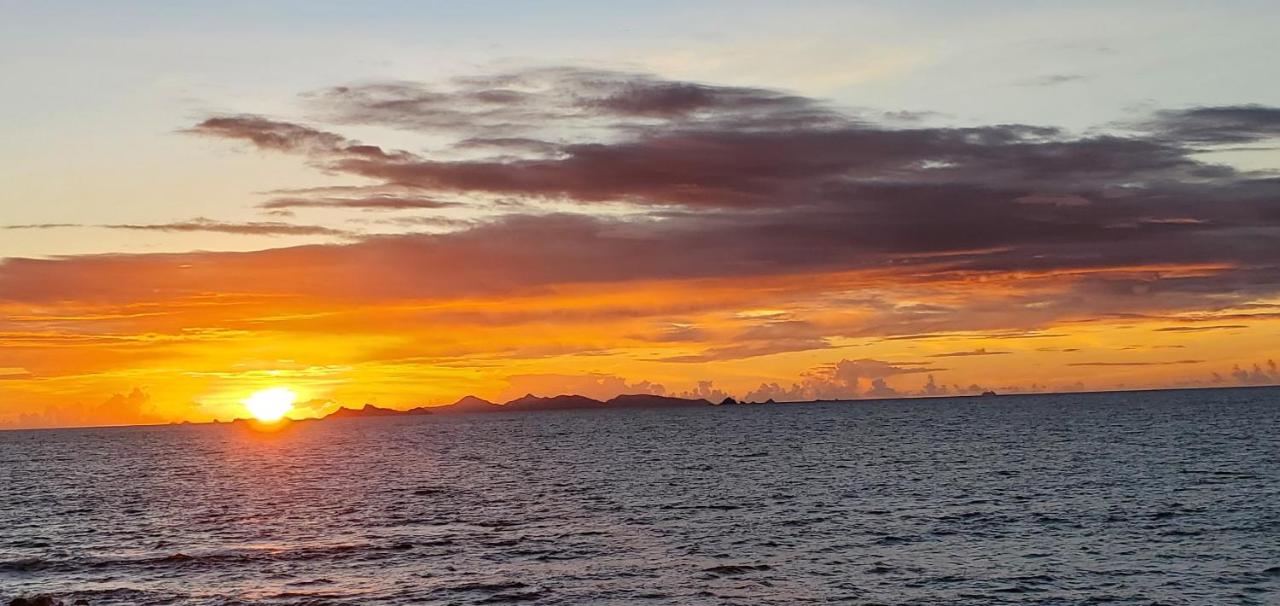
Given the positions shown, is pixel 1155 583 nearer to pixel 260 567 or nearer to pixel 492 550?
pixel 492 550

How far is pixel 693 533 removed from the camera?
221ft

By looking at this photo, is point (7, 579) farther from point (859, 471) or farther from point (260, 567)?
point (859, 471)

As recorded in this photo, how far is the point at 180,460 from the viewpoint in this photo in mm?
193375

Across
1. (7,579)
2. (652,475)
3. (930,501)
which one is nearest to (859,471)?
(652,475)

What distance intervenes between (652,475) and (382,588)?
64.3 metres

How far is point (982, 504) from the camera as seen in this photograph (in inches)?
3063

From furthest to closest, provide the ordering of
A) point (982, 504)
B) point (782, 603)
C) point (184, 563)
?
point (982, 504) < point (184, 563) < point (782, 603)

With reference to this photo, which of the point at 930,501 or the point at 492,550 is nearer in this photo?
the point at 492,550

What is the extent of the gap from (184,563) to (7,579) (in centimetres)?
849

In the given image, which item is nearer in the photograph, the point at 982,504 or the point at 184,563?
the point at 184,563

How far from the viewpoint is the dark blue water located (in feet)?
165

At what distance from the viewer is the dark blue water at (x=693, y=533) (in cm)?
5038

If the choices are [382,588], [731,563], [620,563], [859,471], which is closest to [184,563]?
[382,588]

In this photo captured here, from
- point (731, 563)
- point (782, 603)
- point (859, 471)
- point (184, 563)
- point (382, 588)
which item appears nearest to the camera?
point (782, 603)
